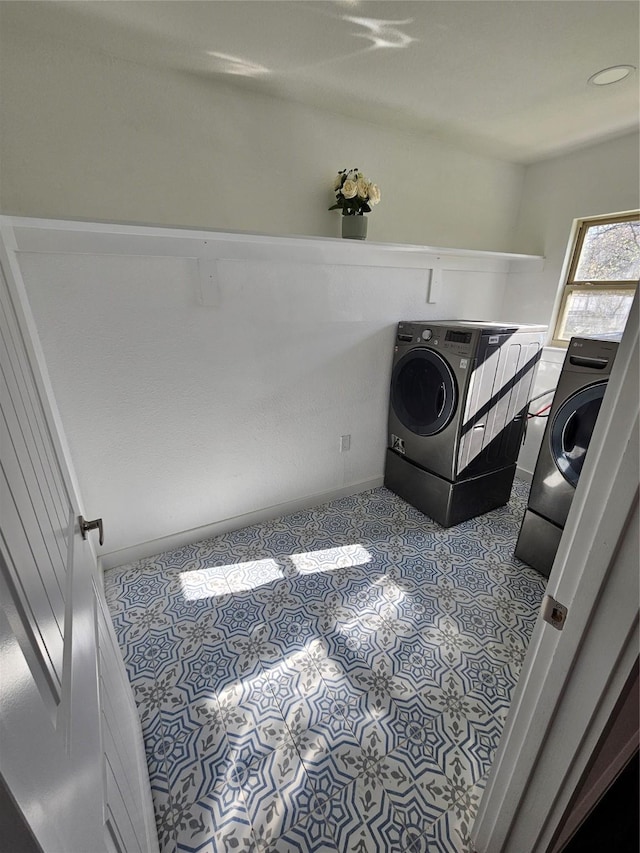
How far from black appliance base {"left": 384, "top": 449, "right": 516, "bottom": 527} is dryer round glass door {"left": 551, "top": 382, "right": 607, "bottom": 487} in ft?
1.91

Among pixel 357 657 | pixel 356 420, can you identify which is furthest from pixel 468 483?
pixel 357 657

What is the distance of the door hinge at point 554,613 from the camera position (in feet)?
2.02

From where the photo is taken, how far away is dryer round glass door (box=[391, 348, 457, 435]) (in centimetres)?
204

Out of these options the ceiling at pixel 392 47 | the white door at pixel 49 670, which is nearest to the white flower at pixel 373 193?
the ceiling at pixel 392 47

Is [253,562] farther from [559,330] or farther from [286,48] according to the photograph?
[559,330]

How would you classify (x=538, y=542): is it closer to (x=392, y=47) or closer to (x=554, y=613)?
(x=554, y=613)

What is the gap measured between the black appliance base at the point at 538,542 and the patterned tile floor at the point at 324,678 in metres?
0.08

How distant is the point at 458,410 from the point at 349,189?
1261 mm

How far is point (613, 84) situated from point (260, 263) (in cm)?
168

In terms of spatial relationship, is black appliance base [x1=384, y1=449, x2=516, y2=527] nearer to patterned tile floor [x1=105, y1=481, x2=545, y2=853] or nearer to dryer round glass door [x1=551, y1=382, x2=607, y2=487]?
patterned tile floor [x1=105, y1=481, x2=545, y2=853]

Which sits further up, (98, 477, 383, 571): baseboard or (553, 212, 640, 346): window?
(553, 212, 640, 346): window

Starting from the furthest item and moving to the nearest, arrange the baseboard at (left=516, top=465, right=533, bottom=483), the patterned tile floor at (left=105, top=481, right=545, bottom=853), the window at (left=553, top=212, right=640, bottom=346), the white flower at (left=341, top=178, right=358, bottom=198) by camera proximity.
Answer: the baseboard at (left=516, top=465, right=533, bottom=483) → the window at (left=553, top=212, right=640, bottom=346) → the white flower at (left=341, top=178, right=358, bottom=198) → the patterned tile floor at (left=105, top=481, right=545, bottom=853)

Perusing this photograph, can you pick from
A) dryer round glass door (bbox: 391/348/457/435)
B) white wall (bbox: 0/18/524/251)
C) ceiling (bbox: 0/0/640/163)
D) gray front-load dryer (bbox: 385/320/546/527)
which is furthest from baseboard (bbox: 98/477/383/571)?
ceiling (bbox: 0/0/640/163)

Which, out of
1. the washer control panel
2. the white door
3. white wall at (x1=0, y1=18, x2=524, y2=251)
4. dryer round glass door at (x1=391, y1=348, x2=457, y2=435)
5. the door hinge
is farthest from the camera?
dryer round glass door at (x1=391, y1=348, x2=457, y2=435)
